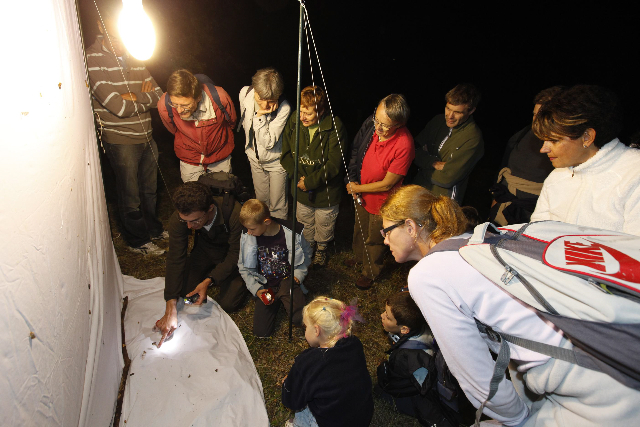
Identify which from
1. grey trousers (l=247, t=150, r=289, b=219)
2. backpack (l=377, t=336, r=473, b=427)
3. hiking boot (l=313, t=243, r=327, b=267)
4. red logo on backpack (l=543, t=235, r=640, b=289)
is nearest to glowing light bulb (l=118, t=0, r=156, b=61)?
grey trousers (l=247, t=150, r=289, b=219)

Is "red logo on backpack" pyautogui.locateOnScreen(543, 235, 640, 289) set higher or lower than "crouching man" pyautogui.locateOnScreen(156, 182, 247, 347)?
higher

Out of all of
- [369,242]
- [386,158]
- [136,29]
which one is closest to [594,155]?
[386,158]

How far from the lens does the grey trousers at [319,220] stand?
3.41 meters

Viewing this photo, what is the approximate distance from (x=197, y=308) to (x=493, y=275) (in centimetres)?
236

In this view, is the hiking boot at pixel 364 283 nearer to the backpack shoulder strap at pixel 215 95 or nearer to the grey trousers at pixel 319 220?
the grey trousers at pixel 319 220

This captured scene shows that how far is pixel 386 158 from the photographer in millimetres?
2805

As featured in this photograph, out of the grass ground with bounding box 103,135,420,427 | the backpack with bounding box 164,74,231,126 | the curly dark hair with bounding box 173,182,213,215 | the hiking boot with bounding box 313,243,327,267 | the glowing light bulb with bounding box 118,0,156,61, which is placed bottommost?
the grass ground with bounding box 103,135,420,427

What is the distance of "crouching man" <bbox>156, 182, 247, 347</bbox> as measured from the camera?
2463 millimetres

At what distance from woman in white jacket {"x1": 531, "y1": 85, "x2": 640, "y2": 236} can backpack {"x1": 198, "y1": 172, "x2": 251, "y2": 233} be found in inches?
82.1

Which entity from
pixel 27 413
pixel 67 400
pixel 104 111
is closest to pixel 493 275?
pixel 27 413

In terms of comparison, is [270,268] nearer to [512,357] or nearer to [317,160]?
[317,160]

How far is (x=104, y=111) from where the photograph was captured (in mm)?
3092

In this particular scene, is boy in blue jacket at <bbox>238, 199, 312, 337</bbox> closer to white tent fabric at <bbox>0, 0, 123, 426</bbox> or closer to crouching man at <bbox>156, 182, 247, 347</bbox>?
crouching man at <bbox>156, 182, 247, 347</bbox>

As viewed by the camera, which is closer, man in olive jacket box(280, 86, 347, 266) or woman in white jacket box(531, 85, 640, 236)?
woman in white jacket box(531, 85, 640, 236)
